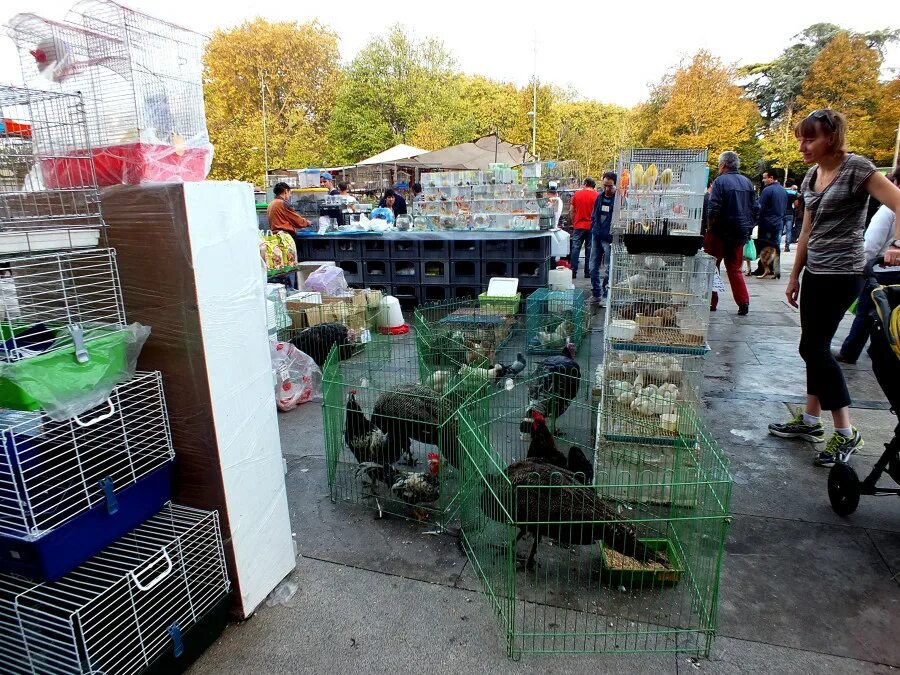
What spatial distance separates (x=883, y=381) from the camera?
3074 millimetres

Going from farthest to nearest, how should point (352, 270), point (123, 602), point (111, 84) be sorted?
1. point (352, 270)
2. point (111, 84)
3. point (123, 602)

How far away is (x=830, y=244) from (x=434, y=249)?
6.00 m

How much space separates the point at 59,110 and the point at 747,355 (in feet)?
22.5

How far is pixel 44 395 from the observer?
173 cm

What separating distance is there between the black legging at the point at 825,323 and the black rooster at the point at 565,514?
80.1 inches

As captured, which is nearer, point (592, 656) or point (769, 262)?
point (592, 656)

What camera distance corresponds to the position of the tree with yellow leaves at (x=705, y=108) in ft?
91.3

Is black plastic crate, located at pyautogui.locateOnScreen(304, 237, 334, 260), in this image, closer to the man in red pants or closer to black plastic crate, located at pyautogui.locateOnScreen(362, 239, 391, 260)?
black plastic crate, located at pyautogui.locateOnScreen(362, 239, 391, 260)

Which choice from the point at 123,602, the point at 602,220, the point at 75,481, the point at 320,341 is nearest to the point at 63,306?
the point at 75,481

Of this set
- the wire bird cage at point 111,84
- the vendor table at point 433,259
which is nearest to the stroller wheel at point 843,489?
the wire bird cage at point 111,84

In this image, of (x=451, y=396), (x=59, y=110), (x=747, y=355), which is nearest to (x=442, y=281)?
(x=747, y=355)

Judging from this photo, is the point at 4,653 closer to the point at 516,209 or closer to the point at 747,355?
the point at 747,355

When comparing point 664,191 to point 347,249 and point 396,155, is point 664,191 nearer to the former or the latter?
point 347,249

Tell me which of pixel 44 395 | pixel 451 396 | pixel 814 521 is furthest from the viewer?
pixel 451 396
